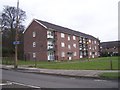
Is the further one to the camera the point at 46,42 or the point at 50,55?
the point at 50,55

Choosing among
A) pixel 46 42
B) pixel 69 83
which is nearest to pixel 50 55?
pixel 46 42

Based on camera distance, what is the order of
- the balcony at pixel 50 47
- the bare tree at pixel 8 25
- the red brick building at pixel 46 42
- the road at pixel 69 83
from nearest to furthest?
1. the road at pixel 69 83
2. the red brick building at pixel 46 42
3. the balcony at pixel 50 47
4. the bare tree at pixel 8 25

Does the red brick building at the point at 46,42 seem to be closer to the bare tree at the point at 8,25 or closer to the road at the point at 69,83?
the bare tree at the point at 8,25

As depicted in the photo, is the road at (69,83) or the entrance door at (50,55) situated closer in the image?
the road at (69,83)

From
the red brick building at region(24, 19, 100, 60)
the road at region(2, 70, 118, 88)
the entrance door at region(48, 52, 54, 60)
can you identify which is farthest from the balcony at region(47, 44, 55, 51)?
the road at region(2, 70, 118, 88)

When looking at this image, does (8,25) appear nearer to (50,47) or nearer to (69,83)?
(50,47)

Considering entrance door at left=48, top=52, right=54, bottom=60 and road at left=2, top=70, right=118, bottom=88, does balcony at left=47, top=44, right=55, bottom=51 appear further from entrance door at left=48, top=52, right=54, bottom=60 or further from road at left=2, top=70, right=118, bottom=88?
road at left=2, top=70, right=118, bottom=88

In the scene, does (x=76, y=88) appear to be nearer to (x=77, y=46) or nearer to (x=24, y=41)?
(x=24, y=41)

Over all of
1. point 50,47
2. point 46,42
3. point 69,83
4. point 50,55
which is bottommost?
point 69,83

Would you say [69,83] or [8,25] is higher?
[8,25]

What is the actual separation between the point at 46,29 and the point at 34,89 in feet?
146

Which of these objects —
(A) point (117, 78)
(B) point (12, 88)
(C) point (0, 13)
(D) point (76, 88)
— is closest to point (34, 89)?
(B) point (12, 88)

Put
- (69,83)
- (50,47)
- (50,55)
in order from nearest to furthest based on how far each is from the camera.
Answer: (69,83) → (50,55) → (50,47)

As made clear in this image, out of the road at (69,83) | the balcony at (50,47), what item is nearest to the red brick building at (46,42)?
the balcony at (50,47)
